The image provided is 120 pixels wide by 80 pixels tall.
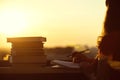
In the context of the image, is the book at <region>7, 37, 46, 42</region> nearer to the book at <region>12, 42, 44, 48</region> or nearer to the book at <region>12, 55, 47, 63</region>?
the book at <region>12, 42, 44, 48</region>

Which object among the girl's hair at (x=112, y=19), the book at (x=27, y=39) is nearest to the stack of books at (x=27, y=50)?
the book at (x=27, y=39)

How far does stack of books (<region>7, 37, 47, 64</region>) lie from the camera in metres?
Answer: 3.84

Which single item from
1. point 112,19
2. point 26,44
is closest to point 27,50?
point 26,44

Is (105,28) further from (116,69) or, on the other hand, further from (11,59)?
(11,59)

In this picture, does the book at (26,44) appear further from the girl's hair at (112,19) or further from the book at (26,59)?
the girl's hair at (112,19)

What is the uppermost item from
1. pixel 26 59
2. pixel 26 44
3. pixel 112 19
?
pixel 112 19

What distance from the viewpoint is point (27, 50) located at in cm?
388

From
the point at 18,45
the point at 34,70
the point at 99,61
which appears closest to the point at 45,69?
the point at 34,70

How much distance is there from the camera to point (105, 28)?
129 inches

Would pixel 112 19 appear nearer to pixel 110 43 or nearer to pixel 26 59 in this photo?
pixel 110 43

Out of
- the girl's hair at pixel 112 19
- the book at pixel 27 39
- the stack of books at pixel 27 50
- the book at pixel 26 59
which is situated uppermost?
the girl's hair at pixel 112 19

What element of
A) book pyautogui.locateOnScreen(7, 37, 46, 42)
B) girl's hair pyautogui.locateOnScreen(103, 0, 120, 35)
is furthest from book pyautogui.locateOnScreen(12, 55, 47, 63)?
girl's hair pyautogui.locateOnScreen(103, 0, 120, 35)

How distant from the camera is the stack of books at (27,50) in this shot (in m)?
3.84

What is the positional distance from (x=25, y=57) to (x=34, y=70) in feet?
0.51
